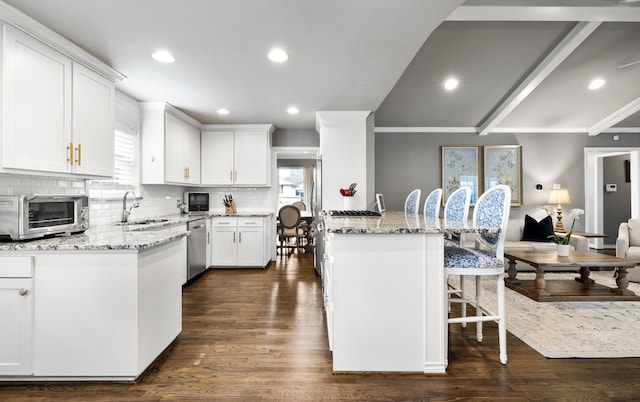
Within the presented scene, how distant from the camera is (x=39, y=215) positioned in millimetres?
2033

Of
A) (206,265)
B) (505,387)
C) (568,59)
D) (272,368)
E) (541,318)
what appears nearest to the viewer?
(505,387)

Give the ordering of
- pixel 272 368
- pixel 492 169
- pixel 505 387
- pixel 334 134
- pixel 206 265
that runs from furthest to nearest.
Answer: pixel 492 169 < pixel 206 265 < pixel 334 134 < pixel 272 368 < pixel 505 387

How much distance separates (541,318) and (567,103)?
3.80 meters

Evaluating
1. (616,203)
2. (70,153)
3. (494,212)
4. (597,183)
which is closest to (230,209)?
(70,153)

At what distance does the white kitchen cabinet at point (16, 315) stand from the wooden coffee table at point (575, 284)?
4.28 meters

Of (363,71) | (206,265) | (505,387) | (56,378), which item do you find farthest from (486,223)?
(206,265)

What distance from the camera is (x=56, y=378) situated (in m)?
1.90

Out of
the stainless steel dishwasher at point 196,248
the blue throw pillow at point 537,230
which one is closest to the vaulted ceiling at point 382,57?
the stainless steel dishwasher at point 196,248

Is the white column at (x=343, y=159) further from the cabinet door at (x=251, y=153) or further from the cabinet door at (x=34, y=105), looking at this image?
the cabinet door at (x=34, y=105)

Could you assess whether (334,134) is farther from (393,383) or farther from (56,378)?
(56,378)

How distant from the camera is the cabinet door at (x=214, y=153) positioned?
202 inches

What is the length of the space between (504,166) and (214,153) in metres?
4.94

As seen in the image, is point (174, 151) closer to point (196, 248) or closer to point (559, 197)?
point (196, 248)

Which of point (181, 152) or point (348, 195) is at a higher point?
point (181, 152)
